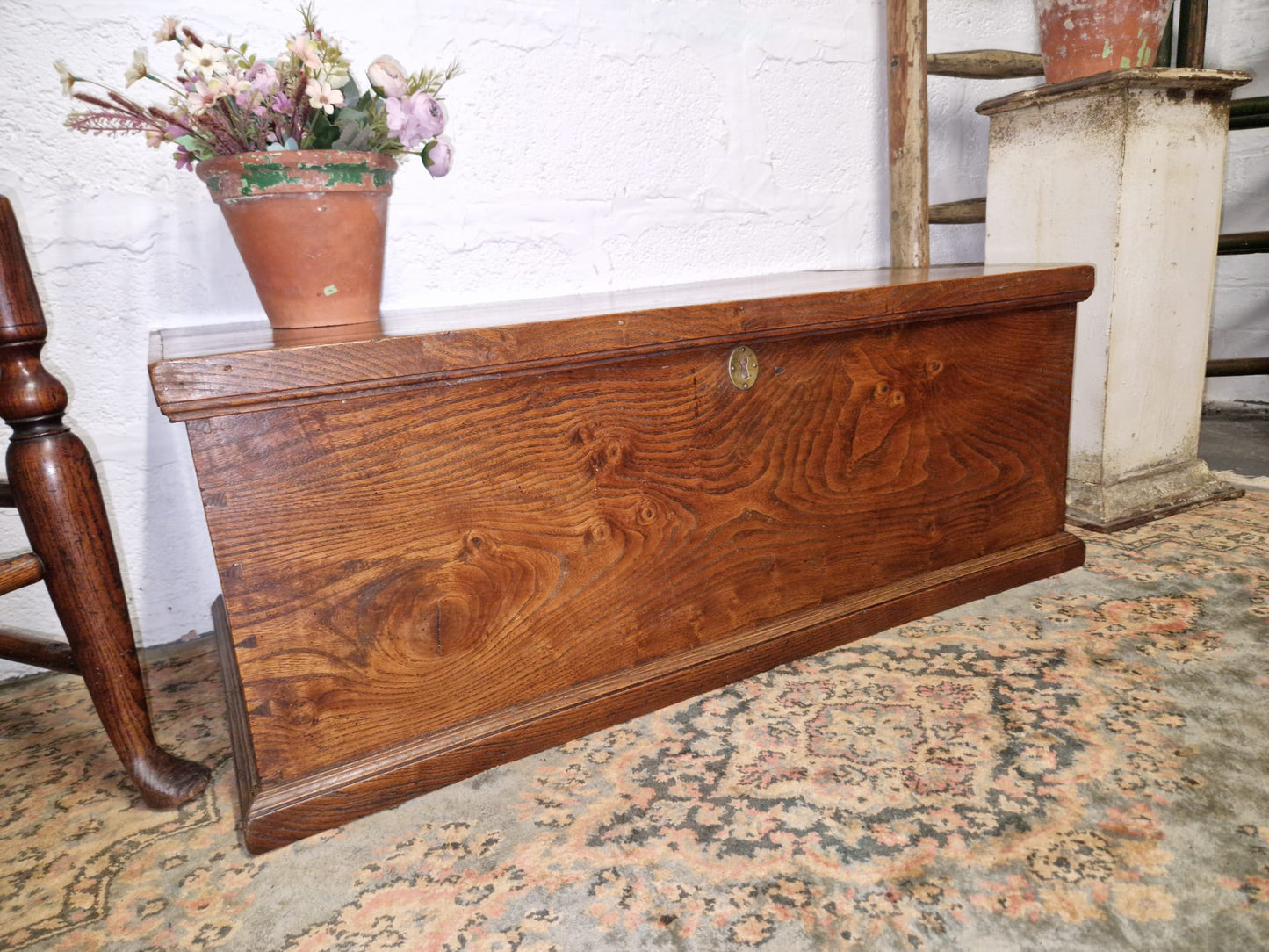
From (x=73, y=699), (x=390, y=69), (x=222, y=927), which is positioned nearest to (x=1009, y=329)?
(x=390, y=69)

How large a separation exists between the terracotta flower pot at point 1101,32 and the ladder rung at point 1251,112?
66 cm

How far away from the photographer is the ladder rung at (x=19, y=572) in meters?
0.97

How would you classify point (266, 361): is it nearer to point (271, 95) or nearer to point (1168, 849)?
point (271, 95)

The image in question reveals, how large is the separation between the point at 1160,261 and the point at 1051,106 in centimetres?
42

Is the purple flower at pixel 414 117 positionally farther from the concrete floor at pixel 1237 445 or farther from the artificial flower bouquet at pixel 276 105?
the concrete floor at pixel 1237 445

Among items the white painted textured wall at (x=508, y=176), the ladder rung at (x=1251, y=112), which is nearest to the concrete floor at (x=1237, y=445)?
the ladder rung at (x=1251, y=112)

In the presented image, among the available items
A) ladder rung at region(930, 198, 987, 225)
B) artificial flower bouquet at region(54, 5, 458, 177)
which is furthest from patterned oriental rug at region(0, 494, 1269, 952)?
ladder rung at region(930, 198, 987, 225)

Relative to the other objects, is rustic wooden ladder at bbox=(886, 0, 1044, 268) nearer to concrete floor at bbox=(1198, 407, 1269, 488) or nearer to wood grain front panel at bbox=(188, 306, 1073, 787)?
wood grain front panel at bbox=(188, 306, 1073, 787)

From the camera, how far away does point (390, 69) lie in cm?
115

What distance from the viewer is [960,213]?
2.15 metres

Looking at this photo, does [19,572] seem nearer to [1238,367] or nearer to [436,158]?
[436,158]

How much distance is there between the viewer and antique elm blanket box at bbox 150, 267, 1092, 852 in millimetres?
971

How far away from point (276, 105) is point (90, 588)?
663 millimetres

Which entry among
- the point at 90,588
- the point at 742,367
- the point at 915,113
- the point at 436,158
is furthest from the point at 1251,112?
the point at 90,588
